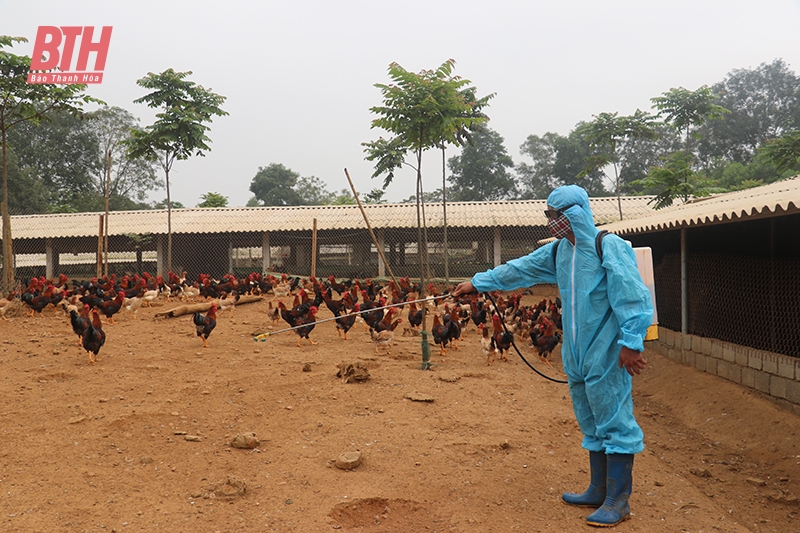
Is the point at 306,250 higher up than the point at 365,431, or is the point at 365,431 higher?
the point at 306,250

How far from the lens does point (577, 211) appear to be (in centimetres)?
359

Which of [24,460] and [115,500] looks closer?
[115,500]

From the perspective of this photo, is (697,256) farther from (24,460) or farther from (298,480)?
(24,460)

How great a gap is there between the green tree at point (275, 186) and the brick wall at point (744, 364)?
38.6 m

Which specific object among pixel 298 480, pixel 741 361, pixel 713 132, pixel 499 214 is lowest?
pixel 298 480

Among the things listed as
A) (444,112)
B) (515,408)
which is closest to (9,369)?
(515,408)

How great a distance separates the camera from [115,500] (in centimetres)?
367

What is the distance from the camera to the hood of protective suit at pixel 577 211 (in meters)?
3.61

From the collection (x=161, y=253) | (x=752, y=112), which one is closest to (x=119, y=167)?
(x=161, y=253)

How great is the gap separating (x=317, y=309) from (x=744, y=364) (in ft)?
23.2

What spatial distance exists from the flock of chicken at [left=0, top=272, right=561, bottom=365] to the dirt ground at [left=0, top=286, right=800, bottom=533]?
0.65 metres

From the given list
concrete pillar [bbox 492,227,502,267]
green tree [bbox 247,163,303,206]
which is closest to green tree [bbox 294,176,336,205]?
green tree [bbox 247,163,303,206]

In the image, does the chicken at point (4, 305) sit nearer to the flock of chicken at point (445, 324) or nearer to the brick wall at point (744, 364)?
the flock of chicken at point (445, 324)

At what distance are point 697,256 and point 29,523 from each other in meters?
8.34
